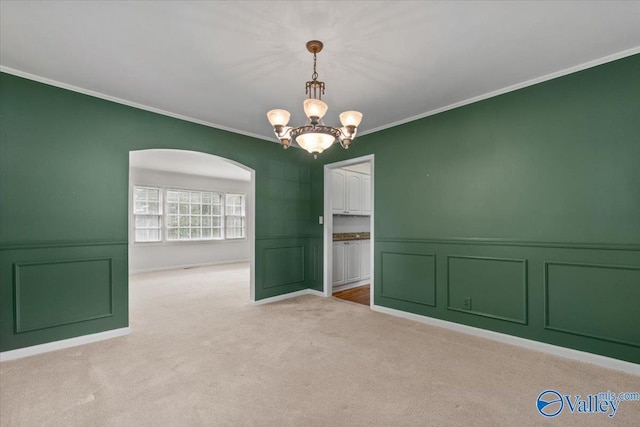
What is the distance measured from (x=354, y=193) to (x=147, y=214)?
18.0 ft

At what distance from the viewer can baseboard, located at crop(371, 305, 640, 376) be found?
2577 millimetres

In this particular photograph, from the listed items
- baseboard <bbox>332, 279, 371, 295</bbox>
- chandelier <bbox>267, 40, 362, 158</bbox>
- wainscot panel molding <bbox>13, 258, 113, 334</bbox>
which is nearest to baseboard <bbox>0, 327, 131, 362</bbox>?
wainscot panel molding <bbox>13, 258, 113, 334</bbox>

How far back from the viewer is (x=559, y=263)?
9.55ft

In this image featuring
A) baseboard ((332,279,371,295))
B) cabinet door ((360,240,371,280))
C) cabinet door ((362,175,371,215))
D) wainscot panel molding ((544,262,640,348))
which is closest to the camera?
wainscot panel molding ((544,262,640,348))

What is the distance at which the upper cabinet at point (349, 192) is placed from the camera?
5.60 m

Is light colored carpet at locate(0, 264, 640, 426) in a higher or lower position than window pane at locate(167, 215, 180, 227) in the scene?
lower

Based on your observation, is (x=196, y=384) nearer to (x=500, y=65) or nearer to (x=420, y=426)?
(x=420, y=426)

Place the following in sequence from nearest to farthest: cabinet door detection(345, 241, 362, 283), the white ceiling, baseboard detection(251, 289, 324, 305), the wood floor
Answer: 1. baseboard detection(251, 289, 324, 305)
2. the wood floor
3. cabinet door detection(345, 241, 362, 283)
4. the white ceiling

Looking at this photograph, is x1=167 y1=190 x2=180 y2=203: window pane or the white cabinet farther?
x1=167 y1=190 x2=180 y2=203: window pane

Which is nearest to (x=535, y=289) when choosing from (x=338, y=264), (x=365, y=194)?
(x=338, y=264)

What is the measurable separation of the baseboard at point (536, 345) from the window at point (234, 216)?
267 inches

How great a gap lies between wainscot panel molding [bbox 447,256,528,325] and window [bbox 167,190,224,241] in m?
7.24

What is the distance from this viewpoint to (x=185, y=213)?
8609 mm

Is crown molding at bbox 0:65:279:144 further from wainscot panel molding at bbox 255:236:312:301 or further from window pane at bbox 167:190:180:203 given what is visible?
window pane at bbox 167:190:180:203
